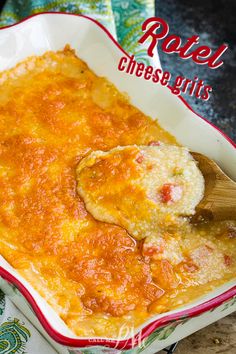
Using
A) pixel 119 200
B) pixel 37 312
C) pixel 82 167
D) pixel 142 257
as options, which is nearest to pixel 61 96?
pixel 82 167

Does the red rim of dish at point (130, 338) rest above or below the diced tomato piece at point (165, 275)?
above

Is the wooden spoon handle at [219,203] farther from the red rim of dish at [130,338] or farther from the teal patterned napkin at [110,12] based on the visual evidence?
the teal patterned napkin at [110,12]

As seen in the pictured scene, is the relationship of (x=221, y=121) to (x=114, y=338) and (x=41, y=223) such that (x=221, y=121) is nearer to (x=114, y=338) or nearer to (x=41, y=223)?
(x=41, y=223)

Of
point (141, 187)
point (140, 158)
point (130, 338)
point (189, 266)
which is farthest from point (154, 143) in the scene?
point (130, 338)

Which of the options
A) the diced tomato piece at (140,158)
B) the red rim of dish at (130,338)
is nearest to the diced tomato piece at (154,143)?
the diced tomato piece at (140,158)

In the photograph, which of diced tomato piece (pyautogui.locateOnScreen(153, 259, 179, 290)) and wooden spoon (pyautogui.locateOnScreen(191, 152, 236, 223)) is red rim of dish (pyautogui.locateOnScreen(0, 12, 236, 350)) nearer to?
diced tomato piece (pyautogui.locateOnScreen(153, 259, 179, 290))

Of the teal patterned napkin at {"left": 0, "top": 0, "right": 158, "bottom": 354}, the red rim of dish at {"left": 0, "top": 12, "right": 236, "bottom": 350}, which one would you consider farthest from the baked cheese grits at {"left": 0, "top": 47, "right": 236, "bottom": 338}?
the teal patterned napkin at {"left": 0, "top": 0, "right": 158, "bottom": 354}
